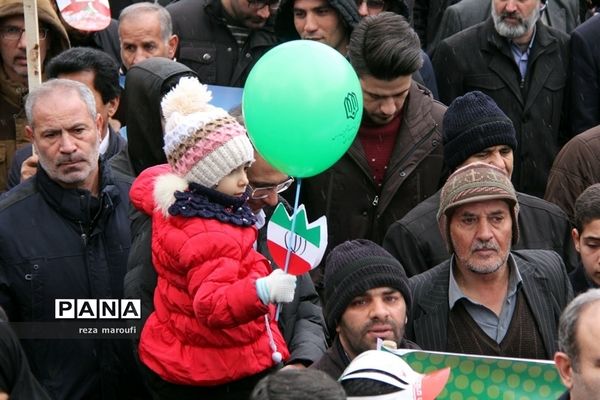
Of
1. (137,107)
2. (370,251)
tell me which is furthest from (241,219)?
(137,107)

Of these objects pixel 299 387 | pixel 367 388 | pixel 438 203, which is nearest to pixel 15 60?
pixel 438 203

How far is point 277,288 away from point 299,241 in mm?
295

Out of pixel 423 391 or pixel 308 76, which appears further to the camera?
pixel 308 76

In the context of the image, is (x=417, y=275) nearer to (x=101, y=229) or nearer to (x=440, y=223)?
(x=440, y=223)

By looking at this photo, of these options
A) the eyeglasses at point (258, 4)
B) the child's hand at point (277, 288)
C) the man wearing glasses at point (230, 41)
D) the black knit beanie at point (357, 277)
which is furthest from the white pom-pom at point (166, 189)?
the eyeglasses at point (258, 4)

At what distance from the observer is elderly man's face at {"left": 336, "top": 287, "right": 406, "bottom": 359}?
6.23m

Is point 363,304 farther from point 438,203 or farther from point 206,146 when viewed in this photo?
point 438,203

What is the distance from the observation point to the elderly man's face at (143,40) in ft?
31.2

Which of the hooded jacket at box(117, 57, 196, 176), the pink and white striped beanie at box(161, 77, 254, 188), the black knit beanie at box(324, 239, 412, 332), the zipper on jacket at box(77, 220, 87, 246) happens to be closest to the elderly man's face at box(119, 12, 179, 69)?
the hooded jacket at box(117, 57, 196, 176)

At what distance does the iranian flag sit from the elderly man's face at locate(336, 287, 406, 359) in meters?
0.40

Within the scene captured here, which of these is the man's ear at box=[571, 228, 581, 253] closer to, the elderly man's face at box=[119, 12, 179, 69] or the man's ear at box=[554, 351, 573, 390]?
the man's ear at box=[554, 351, 573, 390]

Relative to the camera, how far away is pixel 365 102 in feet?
26.2

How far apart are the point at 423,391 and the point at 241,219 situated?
1.34m

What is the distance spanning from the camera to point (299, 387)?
4.60 metres
